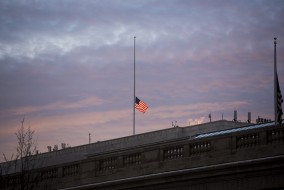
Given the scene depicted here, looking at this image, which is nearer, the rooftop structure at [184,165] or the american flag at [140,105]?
the rooftop structure at [184,165]

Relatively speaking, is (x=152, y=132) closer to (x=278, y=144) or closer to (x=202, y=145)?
(x=202, y=145)

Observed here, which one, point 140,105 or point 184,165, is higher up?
point 140,105

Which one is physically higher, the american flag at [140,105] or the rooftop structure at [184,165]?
the american flag at [140,105]

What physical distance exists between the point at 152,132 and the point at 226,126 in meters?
5.18

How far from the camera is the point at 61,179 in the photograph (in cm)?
4416

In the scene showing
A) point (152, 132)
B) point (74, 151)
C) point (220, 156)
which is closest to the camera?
point (220, 156)

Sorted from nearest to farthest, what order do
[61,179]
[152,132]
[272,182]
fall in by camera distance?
[272,182] < [61,179] < [152,132]

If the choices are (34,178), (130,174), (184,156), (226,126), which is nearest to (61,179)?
(34,178)

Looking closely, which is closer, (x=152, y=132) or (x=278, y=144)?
(x=278, y=144)

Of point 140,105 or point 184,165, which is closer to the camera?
point 184,165

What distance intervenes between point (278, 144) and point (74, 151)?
31290 mm

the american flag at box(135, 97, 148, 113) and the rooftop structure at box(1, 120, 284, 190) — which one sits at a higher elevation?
the american flag at box(135, 97, 148, 113)

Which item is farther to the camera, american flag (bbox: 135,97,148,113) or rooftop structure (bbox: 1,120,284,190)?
american flag (bbox: 135,97,148,113)

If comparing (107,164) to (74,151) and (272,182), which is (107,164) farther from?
(74,151)
